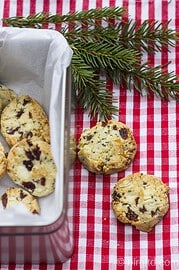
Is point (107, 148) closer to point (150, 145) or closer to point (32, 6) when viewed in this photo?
point (150, 145)

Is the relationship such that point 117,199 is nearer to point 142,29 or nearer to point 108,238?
point 108,238

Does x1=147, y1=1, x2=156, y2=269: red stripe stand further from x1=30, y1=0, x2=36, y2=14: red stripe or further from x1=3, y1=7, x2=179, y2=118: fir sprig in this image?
x1=30, y1=0, x2=36, y2=14: red stripe

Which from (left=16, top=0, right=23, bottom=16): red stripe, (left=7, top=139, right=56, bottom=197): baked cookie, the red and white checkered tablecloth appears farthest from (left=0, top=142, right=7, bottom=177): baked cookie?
(left=16, top=0, right=23, bottom=16): red stripe

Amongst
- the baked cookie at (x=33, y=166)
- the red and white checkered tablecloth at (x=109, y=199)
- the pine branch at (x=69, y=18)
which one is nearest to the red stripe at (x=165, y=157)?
the red and white checkered tablecloth at (x=109, y=199)

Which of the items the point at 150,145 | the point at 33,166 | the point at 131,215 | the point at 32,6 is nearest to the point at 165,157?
the point at 150,145

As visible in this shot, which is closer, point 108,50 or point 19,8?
point 108,50

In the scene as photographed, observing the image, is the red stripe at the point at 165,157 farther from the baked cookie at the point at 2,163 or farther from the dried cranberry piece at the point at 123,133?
the baked cookie at the point at 2,163

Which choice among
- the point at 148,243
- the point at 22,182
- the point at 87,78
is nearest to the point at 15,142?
the point at 22,182
